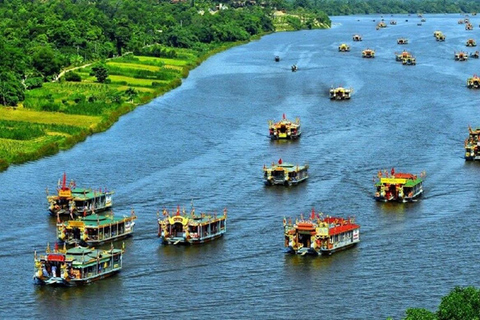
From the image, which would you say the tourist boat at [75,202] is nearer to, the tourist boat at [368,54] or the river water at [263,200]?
the river water at [263,200]

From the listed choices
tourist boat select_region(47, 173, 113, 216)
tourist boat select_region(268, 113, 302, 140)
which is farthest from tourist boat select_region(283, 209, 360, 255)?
tourist boat select_region(268, 113, 302, 140)

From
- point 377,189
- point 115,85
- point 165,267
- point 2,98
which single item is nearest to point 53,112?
point 2,98

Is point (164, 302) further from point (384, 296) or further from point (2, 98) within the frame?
point (2, 98)

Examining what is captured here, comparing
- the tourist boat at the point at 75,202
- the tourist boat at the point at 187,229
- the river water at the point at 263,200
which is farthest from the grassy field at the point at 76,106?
the tourist boat at the point at 187,229

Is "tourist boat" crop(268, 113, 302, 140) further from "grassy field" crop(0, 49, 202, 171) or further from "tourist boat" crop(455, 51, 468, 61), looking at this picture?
"tourist boat" crop(455, 51, 468, 61)

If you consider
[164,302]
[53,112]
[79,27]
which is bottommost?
[164,302]

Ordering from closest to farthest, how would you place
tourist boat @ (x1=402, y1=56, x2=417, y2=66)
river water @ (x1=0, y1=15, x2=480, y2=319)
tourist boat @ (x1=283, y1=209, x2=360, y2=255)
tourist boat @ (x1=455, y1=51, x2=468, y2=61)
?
river water @ (x1=0, y1=15, x2=480, y2=319), tourist boat @ (x1=283, y1=209, x2=360, y2=255), tourist boat @ (x1=402, y1=56, x2=417, y2=66), tourist boat @ (x1=455, y1=51, x2=468, y2=61)
